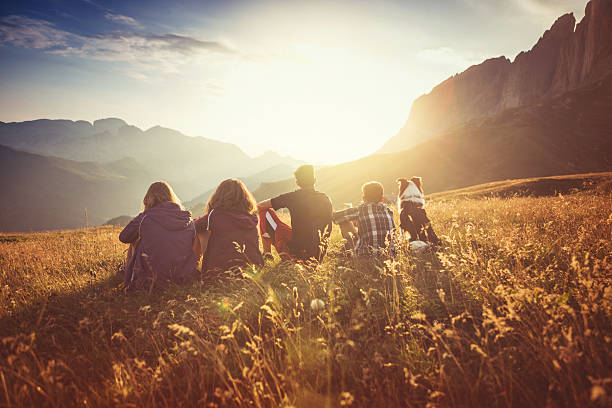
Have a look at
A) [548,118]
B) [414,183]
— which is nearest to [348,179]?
[548,118]

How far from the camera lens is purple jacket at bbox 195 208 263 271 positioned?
4895 mm

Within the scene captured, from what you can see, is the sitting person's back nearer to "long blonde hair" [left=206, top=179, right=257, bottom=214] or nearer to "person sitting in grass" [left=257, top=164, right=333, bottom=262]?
"person sitting in grass" [left=257, top=164, right=333, bottom=262]

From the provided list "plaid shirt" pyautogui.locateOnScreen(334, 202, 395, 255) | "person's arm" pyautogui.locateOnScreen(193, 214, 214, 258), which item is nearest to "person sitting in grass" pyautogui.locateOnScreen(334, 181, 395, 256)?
"plaid shirt" pyautogui.locateOnScreen(334, 202, 395, 255)

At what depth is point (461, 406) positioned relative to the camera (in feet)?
6.87

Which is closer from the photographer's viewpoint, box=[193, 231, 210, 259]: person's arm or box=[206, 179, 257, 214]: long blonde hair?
box=[206, 179, 257, 214]: long blonde hair

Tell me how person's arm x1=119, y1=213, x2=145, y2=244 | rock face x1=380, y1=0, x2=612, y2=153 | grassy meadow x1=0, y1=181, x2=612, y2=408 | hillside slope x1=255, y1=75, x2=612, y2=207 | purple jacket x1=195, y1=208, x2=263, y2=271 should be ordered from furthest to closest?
rock face x1=380, y1=0, x2=612, y2=153
hillside slope x1=255, y1=75, x2=612, y2=207
purple jacket x1=195, y1=208, x2=263, y2=271
person's arm x1=119, y1=213, x2=145, y2=244
grassy meadow x1=0, y1=181, x2=612, y2=408

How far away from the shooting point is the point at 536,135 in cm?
7644

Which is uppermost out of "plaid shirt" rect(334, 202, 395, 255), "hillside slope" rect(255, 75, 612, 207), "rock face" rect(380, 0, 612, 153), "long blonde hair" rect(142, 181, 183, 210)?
"rock face" rect(380, 0, 612, 153)

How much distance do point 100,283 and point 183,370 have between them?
3.66 m

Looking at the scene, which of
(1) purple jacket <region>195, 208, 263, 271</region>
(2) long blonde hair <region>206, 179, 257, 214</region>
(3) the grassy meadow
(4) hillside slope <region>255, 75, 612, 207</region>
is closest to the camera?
(3) the grassy meadow

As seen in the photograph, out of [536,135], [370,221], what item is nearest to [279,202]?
[370,221]

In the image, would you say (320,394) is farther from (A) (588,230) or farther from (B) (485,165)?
(B) (485,165)

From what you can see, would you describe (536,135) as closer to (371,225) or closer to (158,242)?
(371,225)

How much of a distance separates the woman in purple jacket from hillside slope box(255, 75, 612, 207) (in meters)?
64.6
